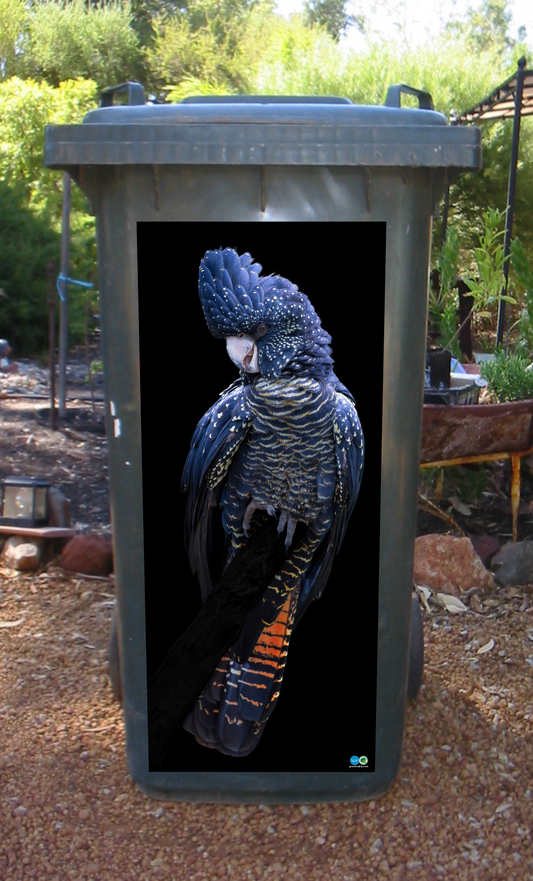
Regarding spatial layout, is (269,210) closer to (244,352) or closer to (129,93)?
(244,352)

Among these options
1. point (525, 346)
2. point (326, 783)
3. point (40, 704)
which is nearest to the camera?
point (326, 783)

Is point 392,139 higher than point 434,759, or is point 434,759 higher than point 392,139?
point 392,139

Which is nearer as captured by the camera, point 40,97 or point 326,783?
point 326,783

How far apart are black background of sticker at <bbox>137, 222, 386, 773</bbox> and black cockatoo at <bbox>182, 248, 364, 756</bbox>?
3cm

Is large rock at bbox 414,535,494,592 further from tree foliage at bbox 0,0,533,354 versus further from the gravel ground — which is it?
tree foliage at bbox 0,0,533,354

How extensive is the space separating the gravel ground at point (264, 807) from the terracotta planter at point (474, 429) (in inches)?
34.6

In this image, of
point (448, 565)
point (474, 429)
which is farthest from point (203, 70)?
point (448, 565)

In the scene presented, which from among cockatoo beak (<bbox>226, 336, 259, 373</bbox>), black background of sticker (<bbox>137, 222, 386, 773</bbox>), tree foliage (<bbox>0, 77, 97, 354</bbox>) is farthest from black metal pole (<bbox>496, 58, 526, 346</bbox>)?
tree foliage (<bbox>0, 77, 97, 354</bbox>)

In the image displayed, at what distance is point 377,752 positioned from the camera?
1.94 metres

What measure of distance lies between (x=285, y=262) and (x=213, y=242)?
16cm

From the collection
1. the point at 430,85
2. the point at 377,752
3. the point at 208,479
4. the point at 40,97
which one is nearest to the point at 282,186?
the point at 208,479

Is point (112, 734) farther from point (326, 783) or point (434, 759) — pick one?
point (434, 759)

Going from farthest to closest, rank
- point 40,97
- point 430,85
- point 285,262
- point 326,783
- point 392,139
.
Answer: point 430,85
point 40,97
point 326,783
point 285,262
point 392,139

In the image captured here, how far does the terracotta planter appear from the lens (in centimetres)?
314
